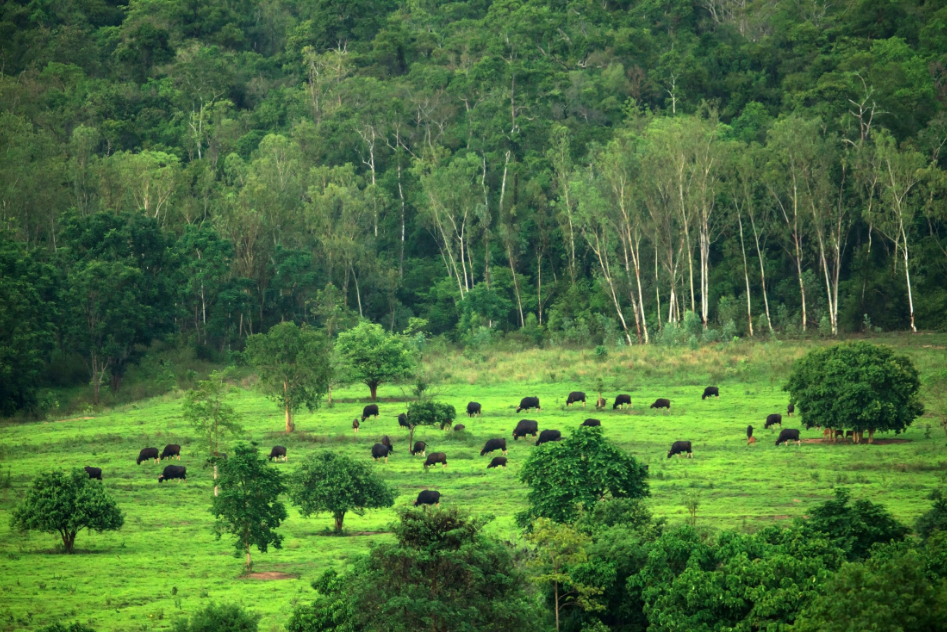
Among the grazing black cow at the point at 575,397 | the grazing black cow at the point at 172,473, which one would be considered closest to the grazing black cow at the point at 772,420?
the grazing black cow at the point at 575,397

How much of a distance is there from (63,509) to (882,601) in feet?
68.8

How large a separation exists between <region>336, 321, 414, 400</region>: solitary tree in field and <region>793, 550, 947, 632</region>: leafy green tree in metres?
35.6

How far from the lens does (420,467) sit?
40.4 m

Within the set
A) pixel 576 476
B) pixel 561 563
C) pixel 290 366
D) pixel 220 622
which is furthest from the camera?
pixel 290 366

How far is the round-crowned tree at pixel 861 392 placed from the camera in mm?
40500

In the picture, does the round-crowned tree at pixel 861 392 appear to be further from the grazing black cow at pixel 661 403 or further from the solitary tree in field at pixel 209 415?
the solitary tree in field at pixel 209 415

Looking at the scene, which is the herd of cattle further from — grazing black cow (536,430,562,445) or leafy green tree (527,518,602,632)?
leafy green tree (527,518,602,632)

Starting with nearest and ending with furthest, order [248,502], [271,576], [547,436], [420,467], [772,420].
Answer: [271,576] < [248,502] < [420,467] < [547,436] < [772,420]

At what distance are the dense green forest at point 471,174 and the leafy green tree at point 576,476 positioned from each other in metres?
33.4

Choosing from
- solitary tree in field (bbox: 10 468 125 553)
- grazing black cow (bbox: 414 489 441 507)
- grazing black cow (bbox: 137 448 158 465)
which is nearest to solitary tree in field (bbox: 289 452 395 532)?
grazing black cow (bbox: 414 489 441 507)

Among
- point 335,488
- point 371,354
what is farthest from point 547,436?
point 371,354

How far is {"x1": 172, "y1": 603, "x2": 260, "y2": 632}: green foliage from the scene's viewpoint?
2131cm

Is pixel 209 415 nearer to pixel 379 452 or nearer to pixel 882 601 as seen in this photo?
pixel 379 452

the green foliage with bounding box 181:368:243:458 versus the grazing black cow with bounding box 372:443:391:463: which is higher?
the green foliage with bounding box 181:368:243:458
